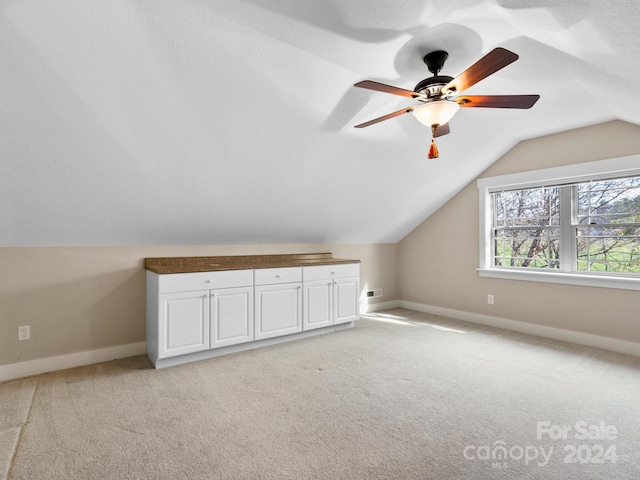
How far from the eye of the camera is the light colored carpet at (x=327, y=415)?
171 cm

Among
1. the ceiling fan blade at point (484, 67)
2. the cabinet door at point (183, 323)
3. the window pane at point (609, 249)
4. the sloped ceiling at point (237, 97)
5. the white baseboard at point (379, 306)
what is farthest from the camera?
the white baseboard at point (379, 306)

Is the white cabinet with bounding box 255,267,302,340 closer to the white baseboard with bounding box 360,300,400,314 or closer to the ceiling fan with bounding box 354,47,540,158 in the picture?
the white baseboard with bounding box 360,300,400,314

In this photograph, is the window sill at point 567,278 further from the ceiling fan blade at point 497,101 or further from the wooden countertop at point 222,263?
the ceiling fan blade at point 497,101

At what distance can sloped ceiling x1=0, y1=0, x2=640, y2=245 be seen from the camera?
6.00 ft

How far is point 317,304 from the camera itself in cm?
398

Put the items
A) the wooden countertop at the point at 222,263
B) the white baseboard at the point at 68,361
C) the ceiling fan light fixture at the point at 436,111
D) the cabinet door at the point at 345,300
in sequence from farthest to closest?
the cabinet door at the point at 345,300, the wooden countertop at the point at 222,263, the white baseboard at the point at 68,361, the ceiling fan light fixture at the point at 436,111

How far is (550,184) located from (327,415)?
359 centimetres

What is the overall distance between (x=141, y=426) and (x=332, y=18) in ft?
8.68

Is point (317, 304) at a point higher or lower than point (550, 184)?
lower

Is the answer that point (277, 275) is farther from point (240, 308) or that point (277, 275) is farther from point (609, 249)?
point (609, 249)

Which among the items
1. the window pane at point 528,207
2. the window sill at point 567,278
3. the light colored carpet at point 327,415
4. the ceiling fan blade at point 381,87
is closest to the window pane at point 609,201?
the window pane at point 528,207

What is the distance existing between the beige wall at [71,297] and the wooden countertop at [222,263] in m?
0.10

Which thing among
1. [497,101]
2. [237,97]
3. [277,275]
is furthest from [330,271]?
[497,101]

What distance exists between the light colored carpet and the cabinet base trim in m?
0.10
